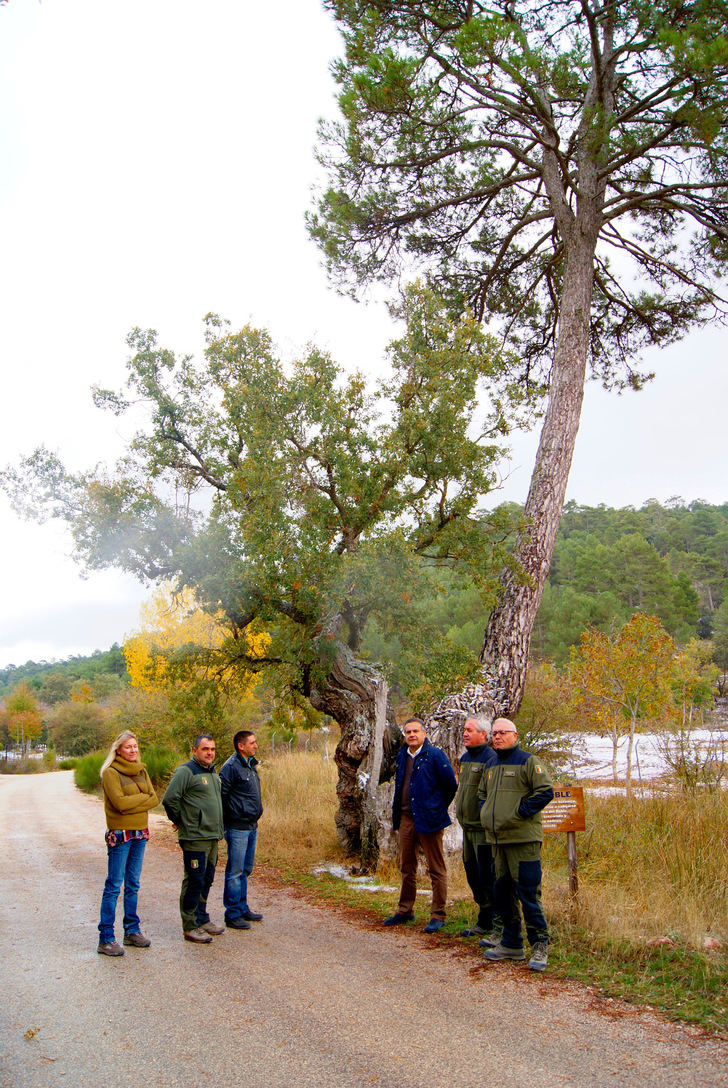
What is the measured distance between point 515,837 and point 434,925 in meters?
1.36

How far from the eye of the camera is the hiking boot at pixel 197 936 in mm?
5934

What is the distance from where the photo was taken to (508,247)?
13711 millimetres

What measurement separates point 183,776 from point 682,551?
79833mm

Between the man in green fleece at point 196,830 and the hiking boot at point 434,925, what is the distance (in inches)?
66.4

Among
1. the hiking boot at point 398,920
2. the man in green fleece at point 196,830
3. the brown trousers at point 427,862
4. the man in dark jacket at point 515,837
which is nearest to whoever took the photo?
the man in dark jacket at point 515,837

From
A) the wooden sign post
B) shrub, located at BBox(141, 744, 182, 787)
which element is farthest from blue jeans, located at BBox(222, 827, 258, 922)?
shrub, located at BBox(141, 744, 182, 787)

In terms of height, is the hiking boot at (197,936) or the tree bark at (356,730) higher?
the tree bark at (356,730)

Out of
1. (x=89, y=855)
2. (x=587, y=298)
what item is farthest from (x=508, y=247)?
(x=89, y=855)

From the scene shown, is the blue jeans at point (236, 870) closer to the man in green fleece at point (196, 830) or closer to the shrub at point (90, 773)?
the man in green fleece at point (196, 830)

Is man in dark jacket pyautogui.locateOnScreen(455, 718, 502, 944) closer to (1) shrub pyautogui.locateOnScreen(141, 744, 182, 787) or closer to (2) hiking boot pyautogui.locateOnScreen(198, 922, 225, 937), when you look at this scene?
(2) hiking boot pyautogui.locateOnScreen(198, 922, 225, 937)

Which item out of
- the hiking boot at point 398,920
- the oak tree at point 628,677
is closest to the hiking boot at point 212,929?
the hiking boot at point 398,920

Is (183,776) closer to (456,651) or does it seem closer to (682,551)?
(456,651)

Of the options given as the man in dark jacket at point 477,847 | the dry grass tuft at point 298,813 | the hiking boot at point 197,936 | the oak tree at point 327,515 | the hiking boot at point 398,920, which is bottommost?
the dry grass tuft at point 298,813

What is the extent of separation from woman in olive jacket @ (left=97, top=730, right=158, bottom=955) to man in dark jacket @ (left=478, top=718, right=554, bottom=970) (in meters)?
2.67
